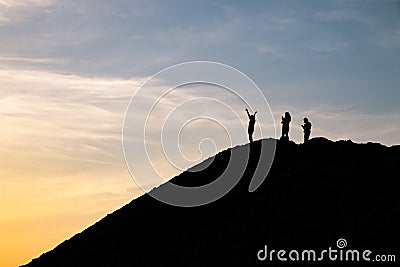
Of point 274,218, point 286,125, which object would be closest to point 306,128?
point 286,125

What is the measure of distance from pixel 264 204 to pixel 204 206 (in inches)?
237

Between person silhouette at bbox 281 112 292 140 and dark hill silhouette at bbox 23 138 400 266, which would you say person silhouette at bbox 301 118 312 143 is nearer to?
dark hill silhouette at bbox 23 138 400 266

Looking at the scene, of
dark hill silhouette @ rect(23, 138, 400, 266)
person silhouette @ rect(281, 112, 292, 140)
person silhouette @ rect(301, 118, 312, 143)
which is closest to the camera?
dark hill silhouette @ rect(23, 138, 400, 266)

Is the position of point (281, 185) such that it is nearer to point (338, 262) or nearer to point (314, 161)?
point (314, 161)

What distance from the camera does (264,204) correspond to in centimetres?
4728

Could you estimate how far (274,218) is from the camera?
44.6m

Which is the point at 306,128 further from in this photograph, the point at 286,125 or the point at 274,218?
the point at 274,218

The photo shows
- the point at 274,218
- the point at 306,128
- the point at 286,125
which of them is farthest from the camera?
the point at 286,125

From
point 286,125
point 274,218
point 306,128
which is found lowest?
point 274,218

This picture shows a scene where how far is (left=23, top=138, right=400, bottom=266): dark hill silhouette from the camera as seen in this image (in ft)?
132

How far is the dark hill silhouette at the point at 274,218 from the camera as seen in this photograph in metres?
40.2

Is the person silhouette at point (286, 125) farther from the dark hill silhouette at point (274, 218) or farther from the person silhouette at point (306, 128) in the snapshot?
the person silhouette at point (306, 128)

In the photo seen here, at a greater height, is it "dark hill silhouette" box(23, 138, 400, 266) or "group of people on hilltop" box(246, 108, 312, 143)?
"group of people on hilltop" box(246, 108, 312, 143)

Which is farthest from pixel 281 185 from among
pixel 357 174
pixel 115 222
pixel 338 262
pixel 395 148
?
pixel 115 222
